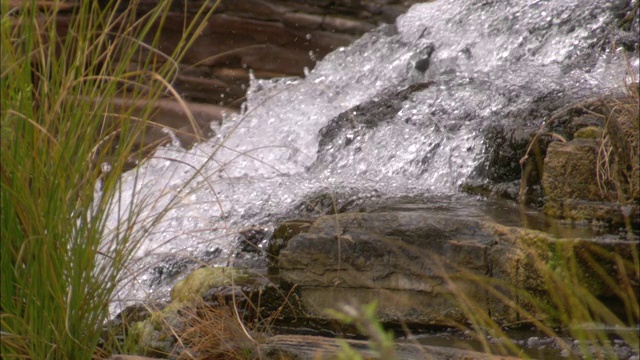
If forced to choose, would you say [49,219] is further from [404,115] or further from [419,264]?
[404,115]

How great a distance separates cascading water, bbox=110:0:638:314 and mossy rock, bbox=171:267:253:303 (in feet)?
0.51

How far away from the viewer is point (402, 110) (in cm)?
Answer: 414

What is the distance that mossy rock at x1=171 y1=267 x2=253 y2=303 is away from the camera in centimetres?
247

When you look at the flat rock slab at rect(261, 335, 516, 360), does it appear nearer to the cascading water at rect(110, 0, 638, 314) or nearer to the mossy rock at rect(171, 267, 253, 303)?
the mossy rock at rect(171, 267, 253, 303)

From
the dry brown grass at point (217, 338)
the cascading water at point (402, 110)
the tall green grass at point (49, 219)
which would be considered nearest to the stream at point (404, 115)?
the cascading water at point (402, 110)

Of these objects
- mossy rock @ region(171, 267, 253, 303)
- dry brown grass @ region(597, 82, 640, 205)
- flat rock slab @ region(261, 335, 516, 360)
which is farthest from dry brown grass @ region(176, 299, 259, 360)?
dry brown grass @ region(597, 82, 640, 205)

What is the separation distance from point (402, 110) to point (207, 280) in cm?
190

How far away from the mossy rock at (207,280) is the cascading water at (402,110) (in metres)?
0.15

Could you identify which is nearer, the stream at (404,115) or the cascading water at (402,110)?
the stream at (404,115)

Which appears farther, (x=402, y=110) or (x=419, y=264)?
(x=402, y=110)

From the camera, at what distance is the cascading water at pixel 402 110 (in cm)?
336

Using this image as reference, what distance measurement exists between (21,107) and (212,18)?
4.56 metres

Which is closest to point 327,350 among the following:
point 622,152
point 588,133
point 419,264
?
point 419,264

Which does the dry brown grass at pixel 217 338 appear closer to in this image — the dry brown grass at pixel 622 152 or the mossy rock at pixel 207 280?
the mossy rock at pixel 207 280
